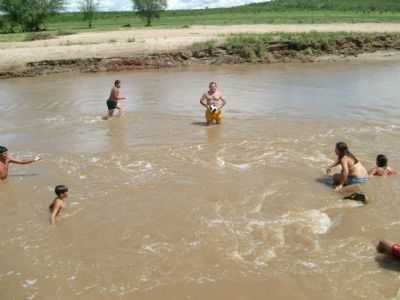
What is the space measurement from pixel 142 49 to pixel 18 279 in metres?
21.9

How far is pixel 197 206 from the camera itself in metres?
8.27

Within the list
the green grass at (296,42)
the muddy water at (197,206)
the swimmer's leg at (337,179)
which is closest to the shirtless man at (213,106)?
the muddy water at (197,206)

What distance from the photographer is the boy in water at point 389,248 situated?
20.3 feet

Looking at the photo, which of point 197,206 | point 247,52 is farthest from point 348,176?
point 247,52

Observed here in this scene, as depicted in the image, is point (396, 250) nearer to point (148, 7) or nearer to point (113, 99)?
point (113, 99)

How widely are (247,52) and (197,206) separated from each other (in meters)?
20.5

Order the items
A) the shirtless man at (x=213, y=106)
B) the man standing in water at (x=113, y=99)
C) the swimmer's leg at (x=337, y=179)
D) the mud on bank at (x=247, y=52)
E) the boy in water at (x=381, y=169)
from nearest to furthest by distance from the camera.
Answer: the swimmer's leg at (x=337, y=179) < the boy in water at (x=381, y=169) < the shirtless man at (x=213, y=106) < the man standing in water at (x=113, y=99) < the mud on bank at (x=247, y=52)

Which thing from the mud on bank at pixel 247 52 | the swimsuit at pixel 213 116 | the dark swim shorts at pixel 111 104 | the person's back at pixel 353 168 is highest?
the mud on bank at pixel 247 52

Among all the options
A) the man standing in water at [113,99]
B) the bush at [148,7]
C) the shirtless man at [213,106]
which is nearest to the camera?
the shirtless man at [213,106]

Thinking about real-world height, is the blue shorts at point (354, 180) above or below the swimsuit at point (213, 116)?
below

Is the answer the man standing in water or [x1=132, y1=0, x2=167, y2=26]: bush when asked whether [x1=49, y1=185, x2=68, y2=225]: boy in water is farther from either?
[x1=132, y1=0, x2=167, y2=26]: bush

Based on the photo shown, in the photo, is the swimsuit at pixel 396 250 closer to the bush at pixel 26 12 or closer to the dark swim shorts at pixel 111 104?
the dark swim shorts at pixel 111 104

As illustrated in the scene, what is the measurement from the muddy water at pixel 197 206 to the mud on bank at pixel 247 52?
9426 mm

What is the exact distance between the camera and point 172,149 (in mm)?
11508
